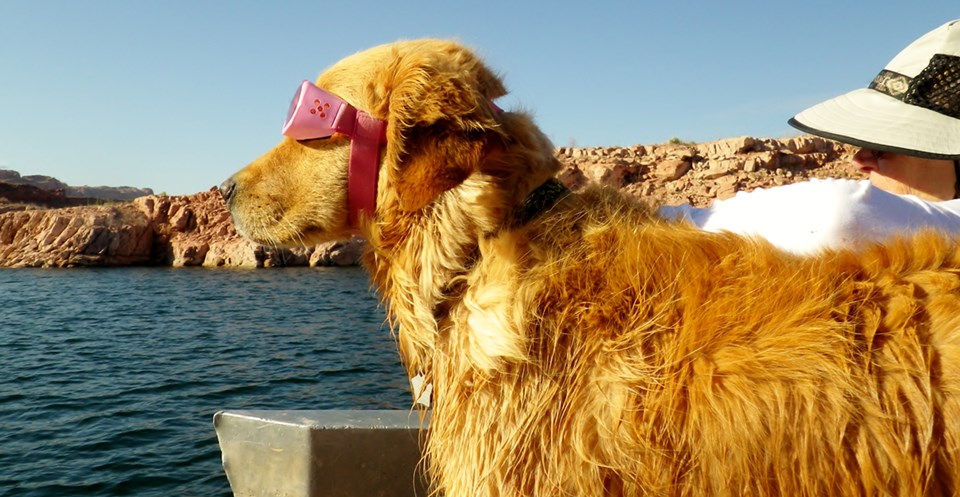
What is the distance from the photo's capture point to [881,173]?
103 inches

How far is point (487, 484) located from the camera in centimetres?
192

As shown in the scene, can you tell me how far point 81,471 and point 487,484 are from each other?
1011 centimetres

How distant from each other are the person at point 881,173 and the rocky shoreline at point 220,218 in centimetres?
4000

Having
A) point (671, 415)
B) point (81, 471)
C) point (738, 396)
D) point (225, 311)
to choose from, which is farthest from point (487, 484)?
point (225, 311)

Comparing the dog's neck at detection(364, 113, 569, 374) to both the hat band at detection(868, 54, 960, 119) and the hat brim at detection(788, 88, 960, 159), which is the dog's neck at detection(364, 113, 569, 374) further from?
A: the hat band at detection(868, 54, 960, 119)

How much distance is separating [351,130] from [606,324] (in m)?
0.96

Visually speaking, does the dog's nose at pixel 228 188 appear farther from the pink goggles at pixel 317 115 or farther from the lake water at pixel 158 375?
the lake water at pixel 158 375

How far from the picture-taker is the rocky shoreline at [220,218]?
149 ft

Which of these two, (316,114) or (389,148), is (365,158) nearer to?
(389,148)

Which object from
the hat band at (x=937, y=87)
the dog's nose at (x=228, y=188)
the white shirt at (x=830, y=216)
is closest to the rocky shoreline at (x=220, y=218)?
the hat band at (x=937, y=87)

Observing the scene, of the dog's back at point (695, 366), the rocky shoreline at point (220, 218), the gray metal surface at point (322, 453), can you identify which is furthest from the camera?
the rocky shoreline at point (220, 218)

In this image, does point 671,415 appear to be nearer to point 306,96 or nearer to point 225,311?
point 306,96

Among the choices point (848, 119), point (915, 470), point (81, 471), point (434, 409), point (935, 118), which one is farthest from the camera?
point (81, 471)

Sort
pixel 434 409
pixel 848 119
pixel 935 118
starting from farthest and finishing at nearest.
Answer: pixel 848 119 < pixel 935 118 < pixel 434 409
